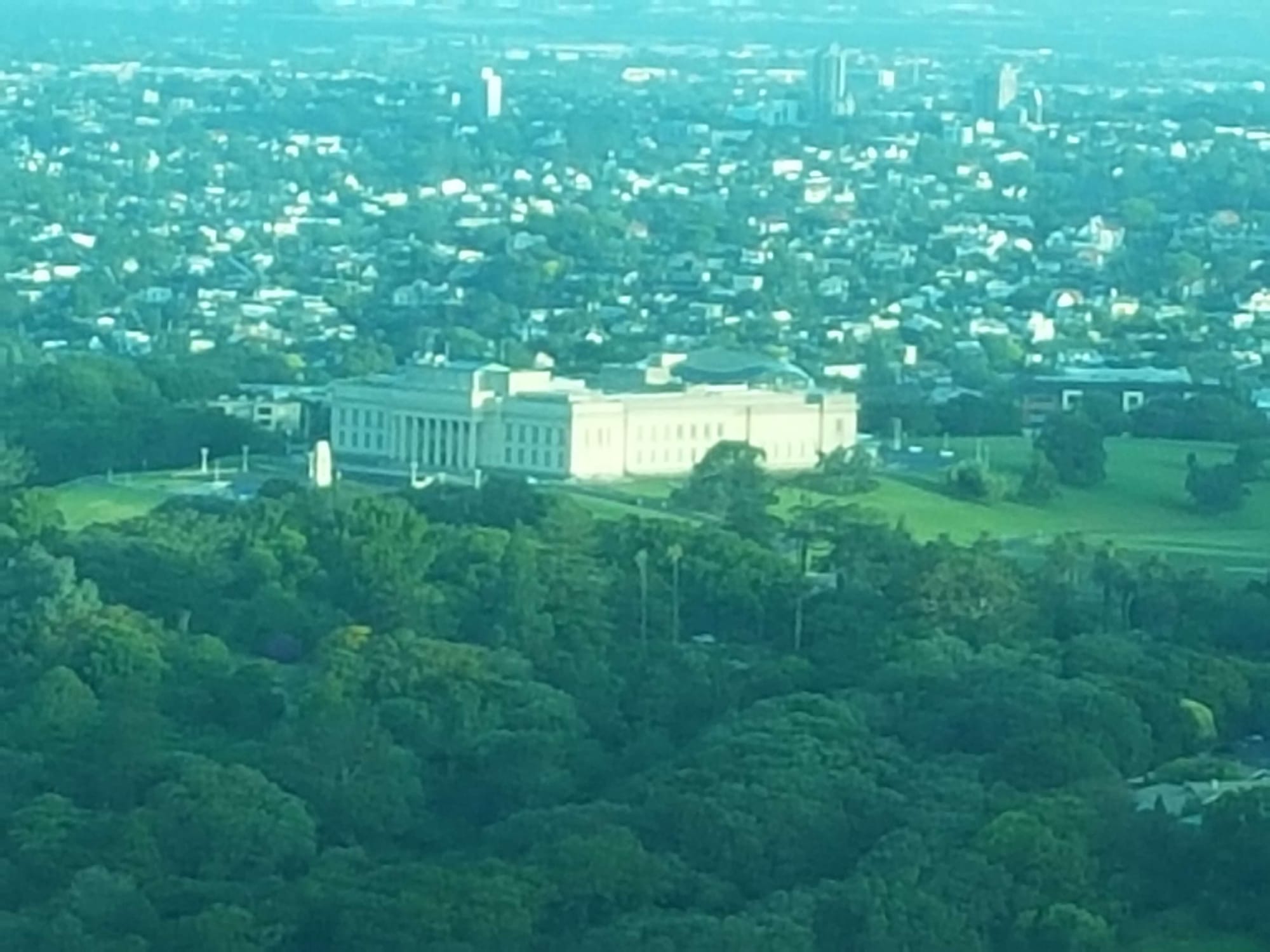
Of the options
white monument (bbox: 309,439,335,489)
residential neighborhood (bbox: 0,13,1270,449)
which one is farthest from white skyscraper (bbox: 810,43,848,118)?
white monument (bbox: 309,439,335,489)

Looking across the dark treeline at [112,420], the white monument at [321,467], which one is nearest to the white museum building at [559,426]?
the white monument at [321,467]

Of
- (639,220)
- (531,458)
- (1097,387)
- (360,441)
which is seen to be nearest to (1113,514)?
(531,458)

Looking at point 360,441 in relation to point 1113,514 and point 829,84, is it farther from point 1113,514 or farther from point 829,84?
point 829,84

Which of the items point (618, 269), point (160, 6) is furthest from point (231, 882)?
point (160, 6)

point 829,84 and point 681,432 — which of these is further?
point 829,84

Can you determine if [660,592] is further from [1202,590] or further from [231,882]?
[231,882]

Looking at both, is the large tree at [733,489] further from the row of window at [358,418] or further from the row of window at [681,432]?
the row of window at [358,418]
